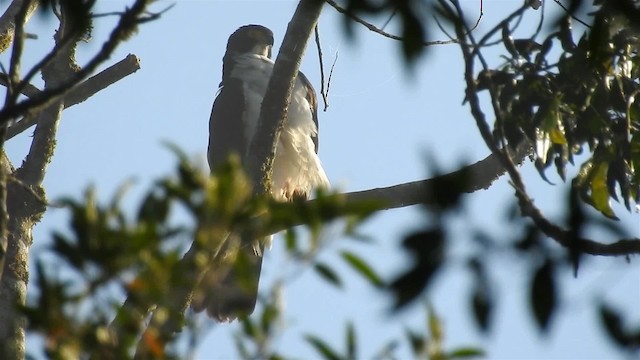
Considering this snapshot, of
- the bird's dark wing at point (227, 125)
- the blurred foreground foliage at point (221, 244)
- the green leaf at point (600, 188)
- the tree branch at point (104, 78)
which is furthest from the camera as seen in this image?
the bird's dark wing at point (227, 125)

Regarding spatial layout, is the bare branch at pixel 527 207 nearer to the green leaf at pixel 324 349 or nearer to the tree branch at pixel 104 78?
the green leaf at pixel 324 349

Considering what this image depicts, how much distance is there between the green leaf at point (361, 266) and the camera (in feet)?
5.06

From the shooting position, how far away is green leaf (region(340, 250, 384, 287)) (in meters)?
1.54

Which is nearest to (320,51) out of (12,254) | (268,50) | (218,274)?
Result: (12,254)

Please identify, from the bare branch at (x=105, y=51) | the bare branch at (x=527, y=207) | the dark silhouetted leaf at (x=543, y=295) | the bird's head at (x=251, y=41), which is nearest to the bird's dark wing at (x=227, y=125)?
the bird's head at (x=251, y=41)

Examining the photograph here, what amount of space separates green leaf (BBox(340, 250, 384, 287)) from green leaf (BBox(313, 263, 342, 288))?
1.5 inches

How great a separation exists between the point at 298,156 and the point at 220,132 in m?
0.55

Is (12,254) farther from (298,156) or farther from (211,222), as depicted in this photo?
(211,222)

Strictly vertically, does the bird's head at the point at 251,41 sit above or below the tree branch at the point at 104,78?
above

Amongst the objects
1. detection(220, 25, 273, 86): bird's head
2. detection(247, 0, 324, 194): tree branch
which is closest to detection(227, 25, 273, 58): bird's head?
detection(220, 25, 273, 86): bird's head

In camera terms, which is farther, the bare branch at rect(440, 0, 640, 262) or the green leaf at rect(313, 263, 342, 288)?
the bare branch at rect(440, 0, 640, 262)

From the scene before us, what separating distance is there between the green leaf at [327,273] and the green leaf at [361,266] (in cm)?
4

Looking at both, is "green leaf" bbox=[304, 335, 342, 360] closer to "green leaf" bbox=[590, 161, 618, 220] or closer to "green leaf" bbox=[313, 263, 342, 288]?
"green leaf" bbox=[313, 263, 342, 288]

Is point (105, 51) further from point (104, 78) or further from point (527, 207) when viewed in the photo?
point (104, 78)
